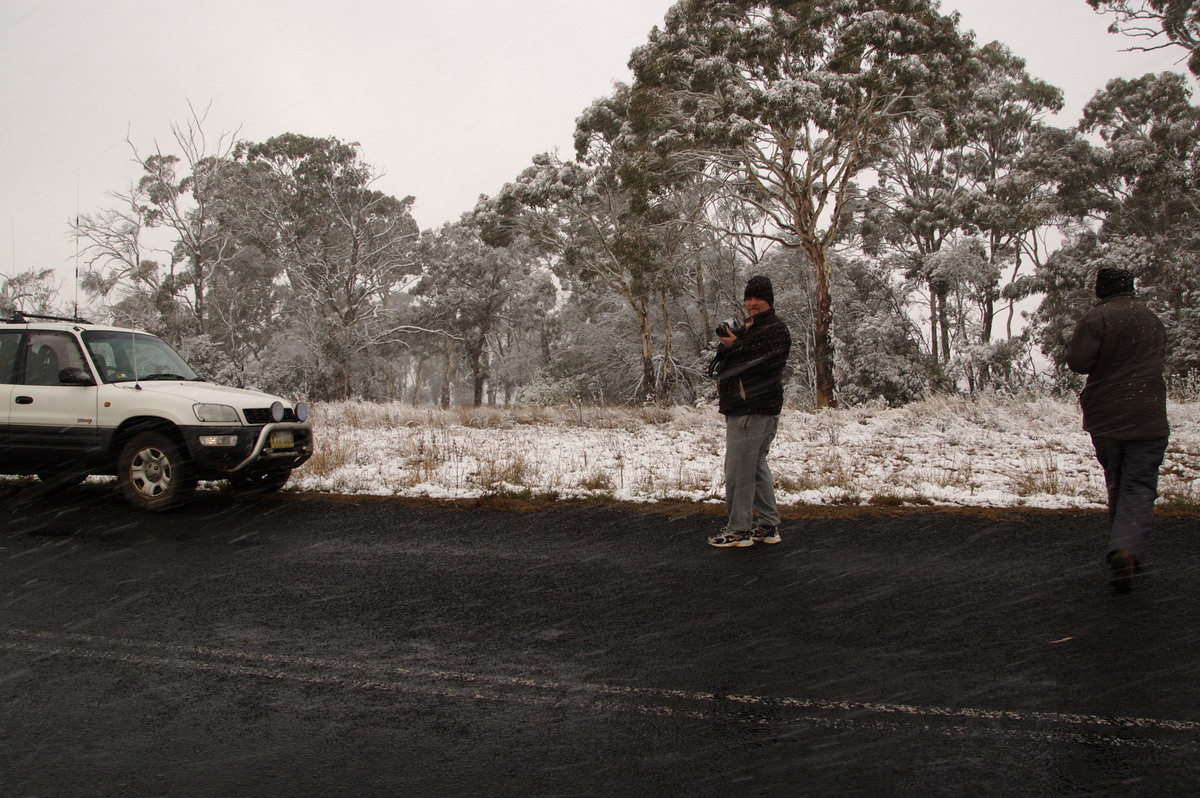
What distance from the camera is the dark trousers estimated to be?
15.7ft

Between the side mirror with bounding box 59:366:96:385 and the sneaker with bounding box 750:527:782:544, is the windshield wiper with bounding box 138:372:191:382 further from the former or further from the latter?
the sneaker with bounding box 750:527:782:544

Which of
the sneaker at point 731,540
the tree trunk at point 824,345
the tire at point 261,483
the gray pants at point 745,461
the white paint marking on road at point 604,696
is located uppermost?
the tree trunk at point 824,345

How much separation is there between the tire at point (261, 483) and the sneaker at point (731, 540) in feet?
17.2

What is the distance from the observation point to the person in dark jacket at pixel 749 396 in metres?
6.00

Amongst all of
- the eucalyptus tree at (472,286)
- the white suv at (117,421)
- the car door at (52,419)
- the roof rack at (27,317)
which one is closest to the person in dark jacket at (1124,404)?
the white suv at (117,421)

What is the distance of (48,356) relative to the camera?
835 centimetres

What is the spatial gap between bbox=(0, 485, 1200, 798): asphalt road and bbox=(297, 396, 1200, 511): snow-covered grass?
1.86m

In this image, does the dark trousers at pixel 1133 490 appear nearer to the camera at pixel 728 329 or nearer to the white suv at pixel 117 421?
the camera at pixel 728 329

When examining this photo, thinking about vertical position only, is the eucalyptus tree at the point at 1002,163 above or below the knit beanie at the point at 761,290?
above

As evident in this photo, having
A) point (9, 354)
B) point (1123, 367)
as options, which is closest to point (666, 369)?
point (9, 354)

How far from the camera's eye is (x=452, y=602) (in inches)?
193

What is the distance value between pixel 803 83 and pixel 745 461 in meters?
17.0

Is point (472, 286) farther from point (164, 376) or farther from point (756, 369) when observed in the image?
point (756, 369)

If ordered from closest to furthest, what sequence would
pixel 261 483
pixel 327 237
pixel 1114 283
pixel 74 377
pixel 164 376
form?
pixel 1114 283 → pixel 74 377 → pixel 164 376 → pixel 261 483 → pixel 327 237
